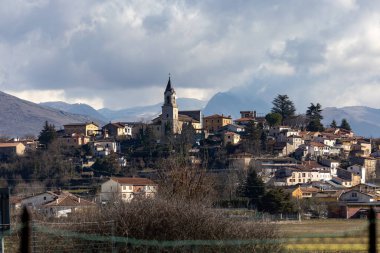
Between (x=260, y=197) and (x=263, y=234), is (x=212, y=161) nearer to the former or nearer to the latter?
(x=260, y=197)

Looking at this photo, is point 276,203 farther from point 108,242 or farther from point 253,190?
point 108,242

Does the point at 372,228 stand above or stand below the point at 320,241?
above

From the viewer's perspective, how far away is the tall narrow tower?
92625mm

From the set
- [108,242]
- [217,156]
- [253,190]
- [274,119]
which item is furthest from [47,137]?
[108,242]

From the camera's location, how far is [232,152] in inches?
3191

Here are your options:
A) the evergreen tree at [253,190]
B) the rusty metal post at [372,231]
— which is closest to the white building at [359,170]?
the evergreen tree at [253,190]

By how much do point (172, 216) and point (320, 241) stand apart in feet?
10.6

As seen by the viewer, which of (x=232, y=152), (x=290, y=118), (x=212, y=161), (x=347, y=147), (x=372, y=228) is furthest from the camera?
(x=290, y=118)

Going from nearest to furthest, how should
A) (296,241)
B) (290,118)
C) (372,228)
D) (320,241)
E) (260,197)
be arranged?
(372,228), (296,241), (320,241), (260,197), (290,118)

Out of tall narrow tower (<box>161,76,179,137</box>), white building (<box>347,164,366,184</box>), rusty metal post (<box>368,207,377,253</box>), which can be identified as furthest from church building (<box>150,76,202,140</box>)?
rusty metal post (<box>368,207,377,253</box>)

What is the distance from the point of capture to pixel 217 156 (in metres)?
78.7

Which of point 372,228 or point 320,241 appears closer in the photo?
point 372,228

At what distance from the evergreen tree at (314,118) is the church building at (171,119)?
1406cm

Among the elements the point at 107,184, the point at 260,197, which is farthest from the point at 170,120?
the point at 260,197
